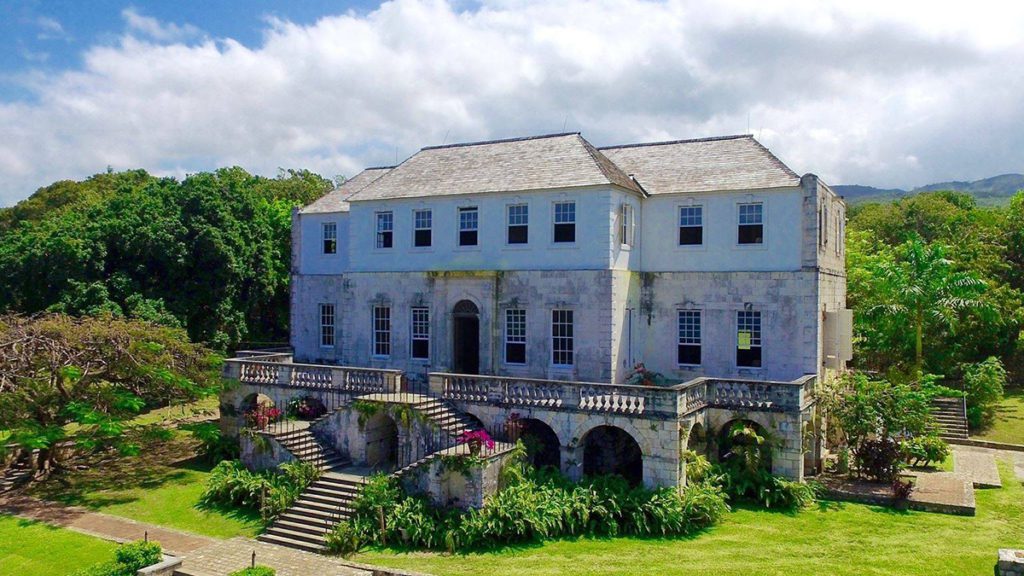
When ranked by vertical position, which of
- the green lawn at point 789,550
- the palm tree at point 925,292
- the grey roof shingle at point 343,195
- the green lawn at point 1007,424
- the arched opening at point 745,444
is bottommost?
the green lawn at point 789,550

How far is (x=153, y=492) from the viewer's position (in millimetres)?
25438

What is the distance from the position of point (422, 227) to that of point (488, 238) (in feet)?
10.3

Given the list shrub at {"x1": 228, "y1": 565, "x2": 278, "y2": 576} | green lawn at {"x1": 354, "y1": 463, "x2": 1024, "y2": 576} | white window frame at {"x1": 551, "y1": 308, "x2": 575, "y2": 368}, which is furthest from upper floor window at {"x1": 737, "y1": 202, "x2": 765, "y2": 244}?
shrub at {"x1": 228, "y1": 565, "x2": 278, "y2": 576}

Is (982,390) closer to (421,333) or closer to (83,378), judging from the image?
(421,333)

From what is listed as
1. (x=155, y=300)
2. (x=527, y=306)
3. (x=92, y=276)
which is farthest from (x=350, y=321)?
(x=92, y=276)

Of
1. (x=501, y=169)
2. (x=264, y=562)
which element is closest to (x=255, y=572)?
(x=264, y=562)

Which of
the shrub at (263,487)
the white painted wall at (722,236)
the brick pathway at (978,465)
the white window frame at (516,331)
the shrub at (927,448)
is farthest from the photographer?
the white window frame at (516,331)

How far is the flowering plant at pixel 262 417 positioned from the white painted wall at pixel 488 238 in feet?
24.3

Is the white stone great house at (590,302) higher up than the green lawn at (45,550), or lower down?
higher up

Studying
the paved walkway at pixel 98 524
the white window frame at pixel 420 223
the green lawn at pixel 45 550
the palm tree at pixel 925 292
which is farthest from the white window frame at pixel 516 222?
the palm tree at pixel 925 292

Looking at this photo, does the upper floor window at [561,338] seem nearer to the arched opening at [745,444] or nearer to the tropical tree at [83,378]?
the arched opening at [745,444]

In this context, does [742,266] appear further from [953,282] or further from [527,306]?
[953,282]

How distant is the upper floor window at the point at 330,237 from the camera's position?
3575 cm

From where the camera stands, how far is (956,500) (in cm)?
2230
